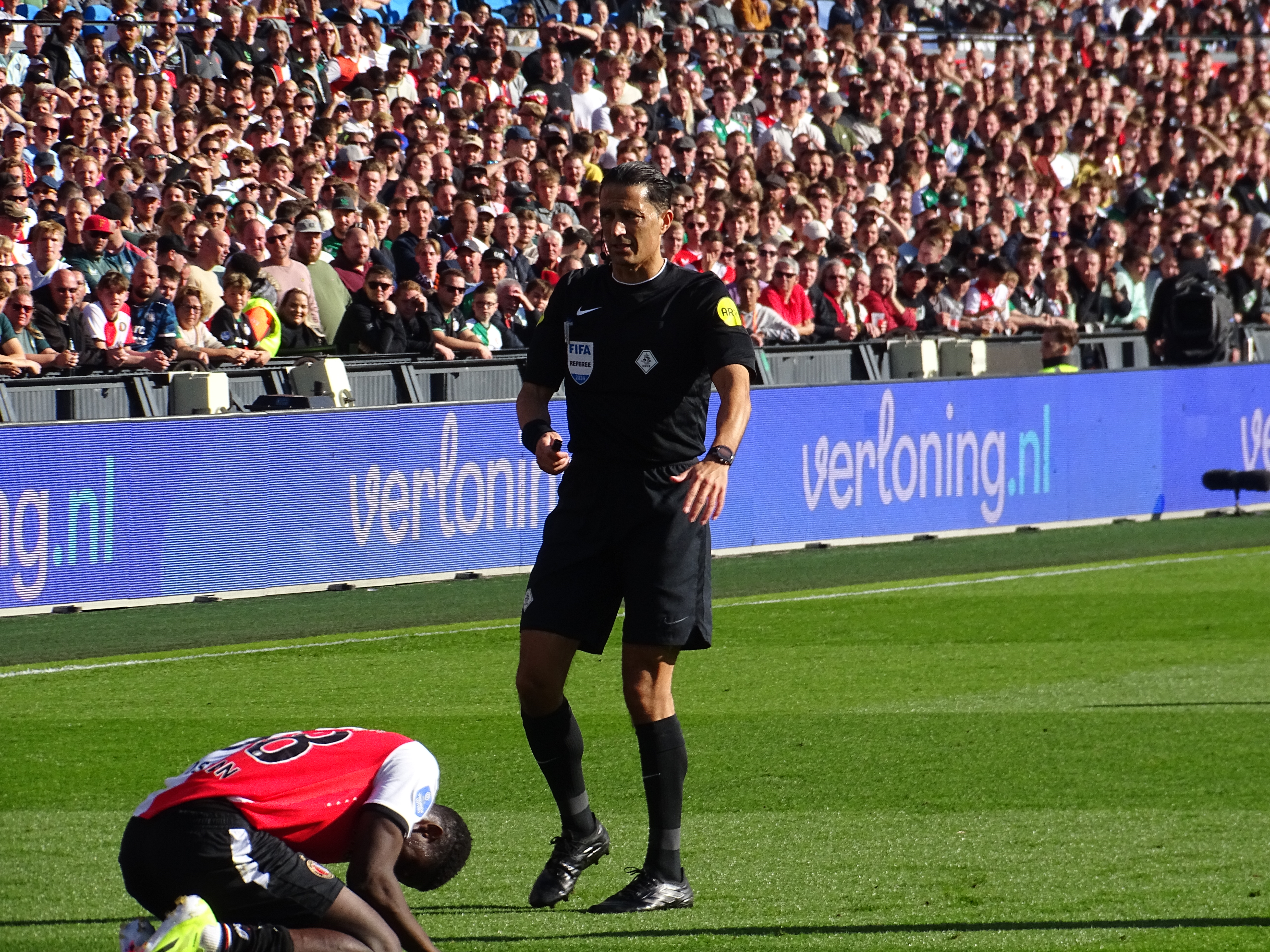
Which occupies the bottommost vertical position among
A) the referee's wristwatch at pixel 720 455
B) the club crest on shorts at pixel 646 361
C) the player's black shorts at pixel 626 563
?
the player's black shorts at pixel 626 563

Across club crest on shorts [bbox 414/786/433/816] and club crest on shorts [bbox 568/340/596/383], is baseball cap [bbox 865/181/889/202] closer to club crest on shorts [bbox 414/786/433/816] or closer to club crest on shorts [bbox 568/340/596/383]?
club crest on shorts [bbox 568/340/596/383]

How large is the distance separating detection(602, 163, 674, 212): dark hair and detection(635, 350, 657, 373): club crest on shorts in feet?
1.37

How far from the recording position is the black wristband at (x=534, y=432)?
231 inches

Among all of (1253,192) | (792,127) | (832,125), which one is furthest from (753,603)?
(1253,192)

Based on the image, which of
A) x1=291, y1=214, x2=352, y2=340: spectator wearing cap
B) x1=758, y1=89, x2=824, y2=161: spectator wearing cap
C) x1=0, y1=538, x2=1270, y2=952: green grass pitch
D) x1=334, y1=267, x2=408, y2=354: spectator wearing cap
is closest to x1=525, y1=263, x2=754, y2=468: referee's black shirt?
x1=0, y1=538, x2=1270, y2=952: green grass pitch

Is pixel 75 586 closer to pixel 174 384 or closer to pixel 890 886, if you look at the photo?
pixel 174 384

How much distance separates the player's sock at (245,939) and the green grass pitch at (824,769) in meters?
0.98

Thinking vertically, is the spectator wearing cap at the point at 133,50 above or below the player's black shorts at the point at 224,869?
above

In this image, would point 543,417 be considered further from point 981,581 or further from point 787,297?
point 787,297

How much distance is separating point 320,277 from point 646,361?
9.22 m

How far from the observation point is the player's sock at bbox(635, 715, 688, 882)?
19.2 feet

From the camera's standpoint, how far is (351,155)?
1678cm

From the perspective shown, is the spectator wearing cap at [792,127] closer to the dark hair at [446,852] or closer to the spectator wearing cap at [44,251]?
the spectator wearing cap at [44,251]

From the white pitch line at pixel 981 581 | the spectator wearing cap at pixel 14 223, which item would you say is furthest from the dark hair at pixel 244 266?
the white pitch line at pixel 981 581
